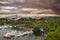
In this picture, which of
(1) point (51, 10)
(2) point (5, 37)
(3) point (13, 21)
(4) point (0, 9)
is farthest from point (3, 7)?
(1) point (51, 10)

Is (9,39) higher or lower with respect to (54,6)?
lower

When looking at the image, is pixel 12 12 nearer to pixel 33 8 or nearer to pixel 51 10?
pixel 33 8

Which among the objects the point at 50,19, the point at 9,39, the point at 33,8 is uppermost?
the point at 33,8

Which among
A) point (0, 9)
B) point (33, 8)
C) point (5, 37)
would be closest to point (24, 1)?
point (33, 8)

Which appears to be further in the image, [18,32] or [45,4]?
[18,32]

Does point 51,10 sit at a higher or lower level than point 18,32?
higher

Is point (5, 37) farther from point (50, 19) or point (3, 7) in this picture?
point (50, 19)

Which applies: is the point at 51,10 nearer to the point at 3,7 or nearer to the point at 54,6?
the point at 54,6

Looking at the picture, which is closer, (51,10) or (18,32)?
(51,10)
